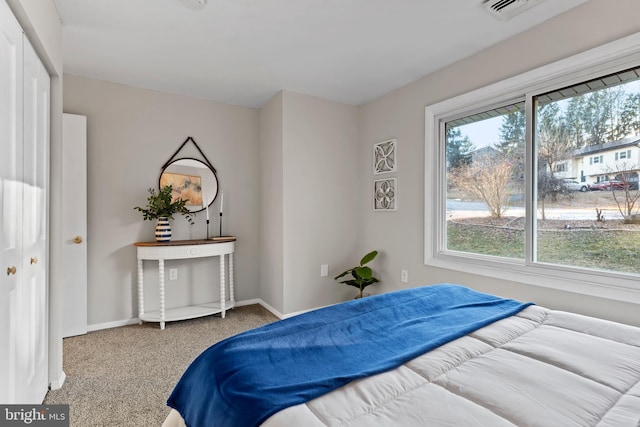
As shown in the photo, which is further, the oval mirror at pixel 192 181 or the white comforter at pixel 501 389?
the oval mirror at pixel 192 181

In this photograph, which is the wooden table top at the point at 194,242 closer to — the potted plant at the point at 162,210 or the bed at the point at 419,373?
the potted plant at the point at 162,210

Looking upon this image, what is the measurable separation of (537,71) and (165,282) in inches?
145

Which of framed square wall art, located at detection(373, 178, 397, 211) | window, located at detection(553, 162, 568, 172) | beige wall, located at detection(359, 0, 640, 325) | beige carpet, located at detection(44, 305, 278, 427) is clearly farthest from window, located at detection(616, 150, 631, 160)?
beige carpet, located at detection(44, 305, 278, 427)

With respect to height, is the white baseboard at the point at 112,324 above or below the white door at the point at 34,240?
below

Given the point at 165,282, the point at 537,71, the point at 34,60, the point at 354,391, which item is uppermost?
the point at 537,71

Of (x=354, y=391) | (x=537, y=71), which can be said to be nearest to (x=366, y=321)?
(x=354, y=391)

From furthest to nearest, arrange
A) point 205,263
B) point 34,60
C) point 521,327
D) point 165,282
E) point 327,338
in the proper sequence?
1. point 205,263
2. point 165,282
3. point 34,60
4. point 521,327
5. point 327,338

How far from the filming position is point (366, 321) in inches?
55.4

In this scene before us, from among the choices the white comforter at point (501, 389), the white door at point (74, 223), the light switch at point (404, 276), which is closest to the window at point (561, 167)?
the white comforter at point (501, 389)

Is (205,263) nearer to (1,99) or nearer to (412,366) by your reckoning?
(1,99)

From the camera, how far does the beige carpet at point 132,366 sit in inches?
71.0

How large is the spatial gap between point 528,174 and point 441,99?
3.20ft

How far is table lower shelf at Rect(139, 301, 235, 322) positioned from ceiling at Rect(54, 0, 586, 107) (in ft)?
7.38

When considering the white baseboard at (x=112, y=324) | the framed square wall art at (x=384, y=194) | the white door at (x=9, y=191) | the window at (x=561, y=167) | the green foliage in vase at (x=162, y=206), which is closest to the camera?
the white door at (x=9, y=191)
